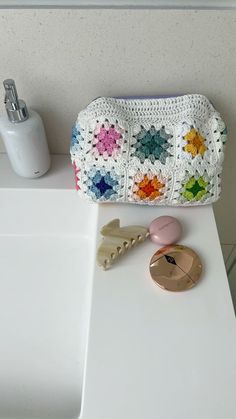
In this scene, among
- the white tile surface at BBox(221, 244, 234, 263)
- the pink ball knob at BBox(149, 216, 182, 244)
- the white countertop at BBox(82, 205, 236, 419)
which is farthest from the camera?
the white tile surface at BBox(221, 244, 234, 263)

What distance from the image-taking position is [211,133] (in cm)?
44

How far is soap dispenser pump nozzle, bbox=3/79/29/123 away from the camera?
1.35 feet

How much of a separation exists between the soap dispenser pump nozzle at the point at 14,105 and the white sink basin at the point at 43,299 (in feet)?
0.34

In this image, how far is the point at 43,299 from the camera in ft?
1.53

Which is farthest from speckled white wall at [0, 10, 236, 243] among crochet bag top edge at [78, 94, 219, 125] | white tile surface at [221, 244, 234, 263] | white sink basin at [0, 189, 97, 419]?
white tile surface at [221, 244, 234, 263]

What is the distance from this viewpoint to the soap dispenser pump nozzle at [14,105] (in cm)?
41

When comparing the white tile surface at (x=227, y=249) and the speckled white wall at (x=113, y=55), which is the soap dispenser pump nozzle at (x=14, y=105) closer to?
the speckled white wall at (x=113, y=55)

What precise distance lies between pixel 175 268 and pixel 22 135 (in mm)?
251

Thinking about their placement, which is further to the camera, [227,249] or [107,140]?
[227,249]

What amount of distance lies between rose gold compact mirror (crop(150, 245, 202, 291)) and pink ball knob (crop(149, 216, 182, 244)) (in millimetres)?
11

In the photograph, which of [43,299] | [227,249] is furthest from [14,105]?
[227,249]

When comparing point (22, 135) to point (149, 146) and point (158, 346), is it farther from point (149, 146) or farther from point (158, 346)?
point (158, 346)

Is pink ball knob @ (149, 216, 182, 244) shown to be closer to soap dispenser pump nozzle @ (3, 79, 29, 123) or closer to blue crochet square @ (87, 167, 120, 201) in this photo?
blue crochet square @ (87, 167, 120, 201)

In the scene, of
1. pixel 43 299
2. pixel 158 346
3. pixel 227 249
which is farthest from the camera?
pixel 227 249
